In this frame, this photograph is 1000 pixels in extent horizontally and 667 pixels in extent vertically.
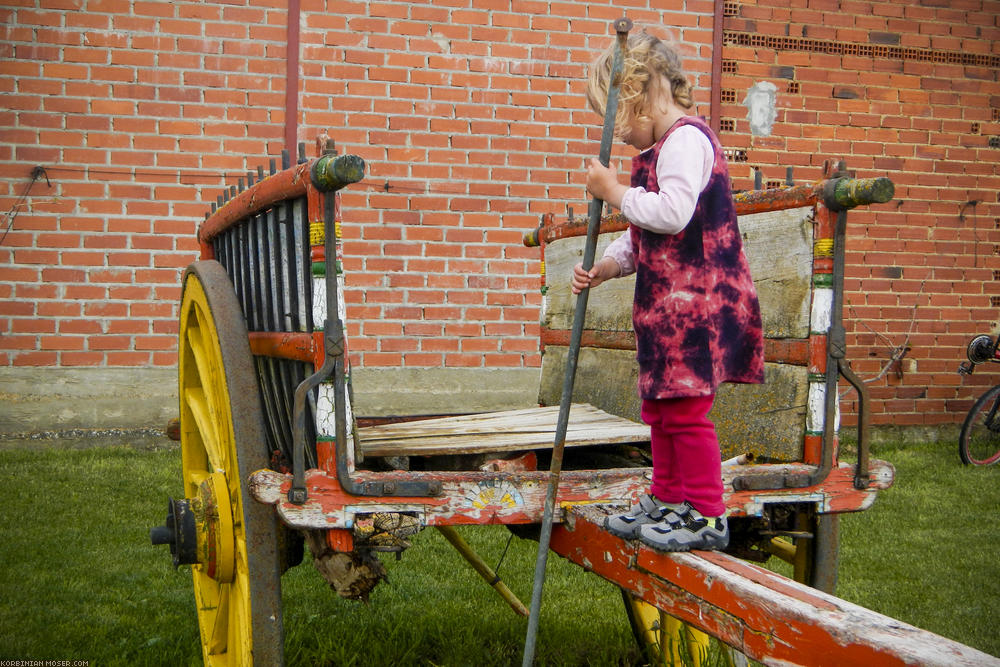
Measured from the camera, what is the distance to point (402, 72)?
5402 mm

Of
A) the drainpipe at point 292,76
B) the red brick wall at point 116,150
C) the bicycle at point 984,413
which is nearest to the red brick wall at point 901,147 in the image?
the bicycle at point 984,413

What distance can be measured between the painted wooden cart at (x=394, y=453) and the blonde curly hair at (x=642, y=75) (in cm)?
37

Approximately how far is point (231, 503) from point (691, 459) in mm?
992

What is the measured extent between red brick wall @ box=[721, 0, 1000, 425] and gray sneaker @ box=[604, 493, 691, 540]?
4.41m

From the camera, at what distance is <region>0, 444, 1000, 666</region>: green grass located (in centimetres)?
295

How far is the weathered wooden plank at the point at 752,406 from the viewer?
1.99 meters

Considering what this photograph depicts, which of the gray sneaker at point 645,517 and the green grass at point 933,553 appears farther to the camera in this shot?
the green grass at point 933,553

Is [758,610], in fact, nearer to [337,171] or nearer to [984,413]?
[337,171]

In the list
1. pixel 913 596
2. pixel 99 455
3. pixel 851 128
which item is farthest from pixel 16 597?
pixel 851 128

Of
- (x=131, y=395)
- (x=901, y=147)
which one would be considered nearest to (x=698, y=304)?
(x=131, y=395)

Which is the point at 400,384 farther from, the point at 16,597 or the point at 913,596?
the point at 913,596

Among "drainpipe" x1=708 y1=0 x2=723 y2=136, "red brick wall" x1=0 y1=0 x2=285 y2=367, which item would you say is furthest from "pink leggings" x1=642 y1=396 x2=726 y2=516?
"drainpipe" x1=708 y1=0 x2=723 y2=136

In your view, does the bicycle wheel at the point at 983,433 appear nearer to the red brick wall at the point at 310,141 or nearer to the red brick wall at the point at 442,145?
the red brick wall at the point at 442,145

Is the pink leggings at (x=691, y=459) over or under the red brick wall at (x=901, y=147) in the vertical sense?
under
